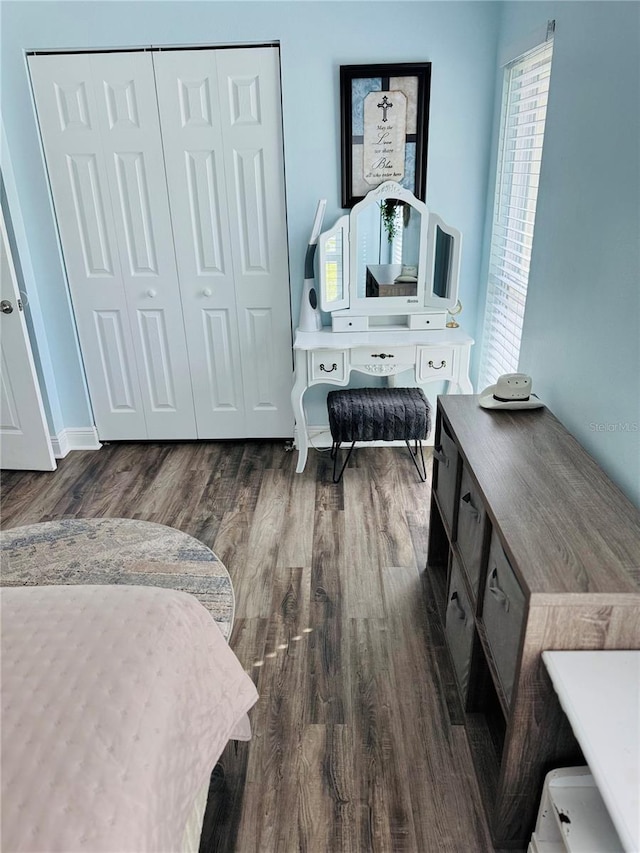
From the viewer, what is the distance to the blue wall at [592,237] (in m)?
1.55

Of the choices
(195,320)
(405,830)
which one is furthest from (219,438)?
(405,830)

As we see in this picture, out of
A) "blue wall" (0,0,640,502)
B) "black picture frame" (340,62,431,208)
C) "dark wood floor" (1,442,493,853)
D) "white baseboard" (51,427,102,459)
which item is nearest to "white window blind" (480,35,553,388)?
"blue wall" (0,0,640,502)

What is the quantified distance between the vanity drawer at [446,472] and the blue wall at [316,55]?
140 cm

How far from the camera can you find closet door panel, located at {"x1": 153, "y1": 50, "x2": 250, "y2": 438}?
2799 millimetres

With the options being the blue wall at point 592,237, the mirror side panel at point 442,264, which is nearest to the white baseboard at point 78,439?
the mirror side panel at point 442,264

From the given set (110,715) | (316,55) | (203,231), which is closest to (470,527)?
(110,715)

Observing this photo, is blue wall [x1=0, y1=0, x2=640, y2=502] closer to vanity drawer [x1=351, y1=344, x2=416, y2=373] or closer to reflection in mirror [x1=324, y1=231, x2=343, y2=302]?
reflection in mirror [x1=324, y1=231, x2=343, y2=302]

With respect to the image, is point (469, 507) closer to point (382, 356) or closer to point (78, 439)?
point (382, 356)

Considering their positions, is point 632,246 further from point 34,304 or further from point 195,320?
point 34,304

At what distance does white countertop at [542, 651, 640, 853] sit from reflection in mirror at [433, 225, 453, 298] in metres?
2.11

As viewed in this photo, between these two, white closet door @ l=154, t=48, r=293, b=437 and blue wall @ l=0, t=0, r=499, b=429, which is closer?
blue wall @ l=0, t=0, r=499, b=429

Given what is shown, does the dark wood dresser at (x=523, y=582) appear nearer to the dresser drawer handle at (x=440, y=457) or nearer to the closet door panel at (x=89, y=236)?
the dresser drawer handle at (x=440, y=457)

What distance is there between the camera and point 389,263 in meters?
2.99

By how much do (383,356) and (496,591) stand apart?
166 cm
